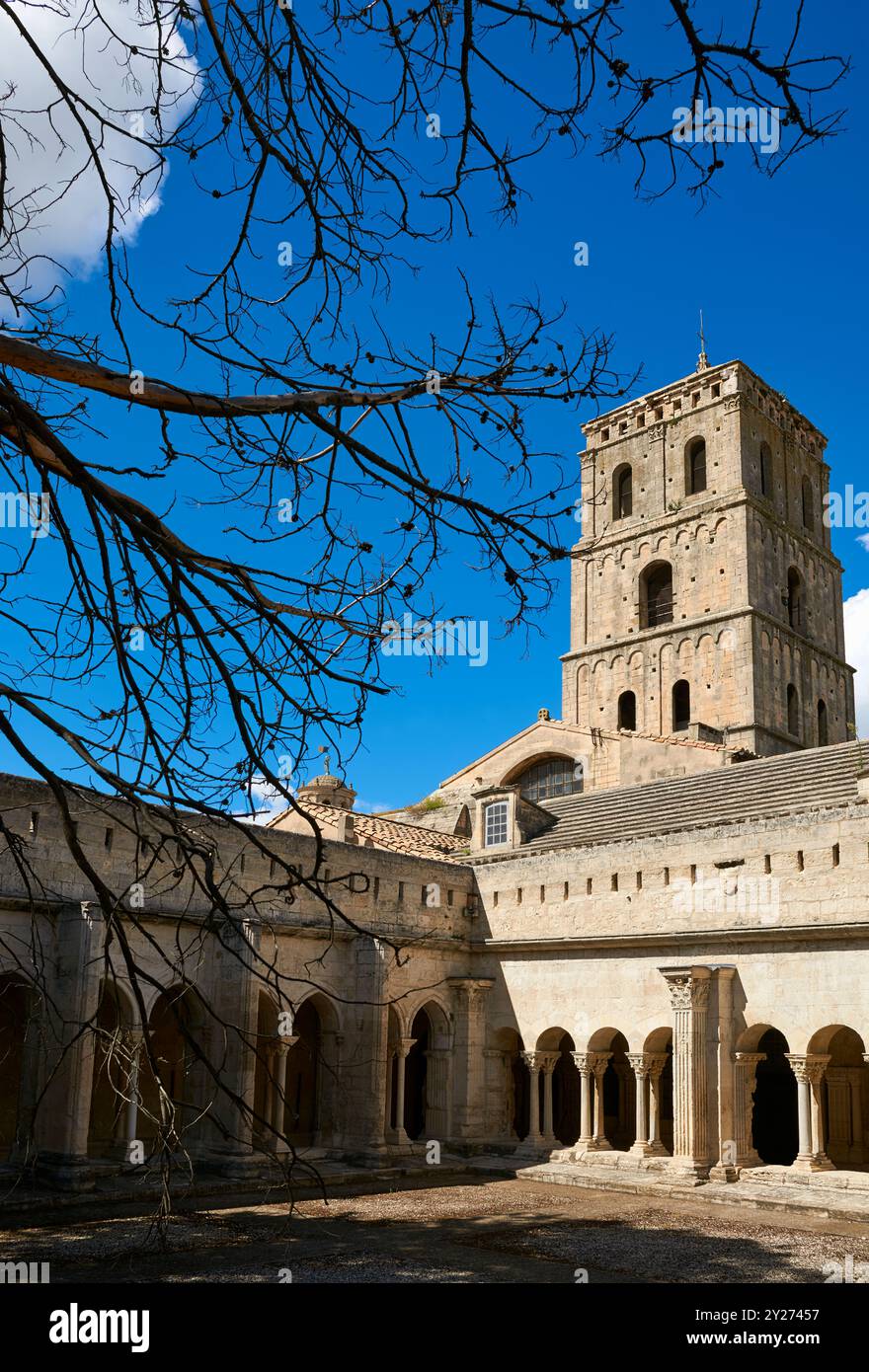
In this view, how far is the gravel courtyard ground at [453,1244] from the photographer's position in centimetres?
1134

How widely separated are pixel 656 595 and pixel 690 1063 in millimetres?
26407

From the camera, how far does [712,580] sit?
133 ft

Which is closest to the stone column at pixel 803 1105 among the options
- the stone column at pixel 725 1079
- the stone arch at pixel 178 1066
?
the stone column at pixel 725 1079

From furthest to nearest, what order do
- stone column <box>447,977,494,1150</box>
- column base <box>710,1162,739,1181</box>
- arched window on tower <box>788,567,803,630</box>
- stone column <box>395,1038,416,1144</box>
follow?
arched window on tower <box>788,567,803,630</box> < stone column <box>447,977,494,1150</box> < stone column <box>395,1038,416,1144</box> < column base <box>710,1162,739,1181</box>

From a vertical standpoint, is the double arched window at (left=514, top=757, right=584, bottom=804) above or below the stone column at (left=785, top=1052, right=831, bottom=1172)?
above

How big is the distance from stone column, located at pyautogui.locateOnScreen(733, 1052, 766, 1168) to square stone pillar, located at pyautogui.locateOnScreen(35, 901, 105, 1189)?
31.7ft

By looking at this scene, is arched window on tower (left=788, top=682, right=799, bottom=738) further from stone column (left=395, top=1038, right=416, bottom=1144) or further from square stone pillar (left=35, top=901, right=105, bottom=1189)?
square stone pillar (left=35, top=901, right=105, bottom=1189)

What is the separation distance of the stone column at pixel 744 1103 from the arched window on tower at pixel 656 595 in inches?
974

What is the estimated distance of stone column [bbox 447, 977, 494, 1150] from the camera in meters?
22.5

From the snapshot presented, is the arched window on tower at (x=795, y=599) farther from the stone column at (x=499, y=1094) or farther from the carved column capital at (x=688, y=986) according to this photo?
the carved column capital at (x=688, y=986)

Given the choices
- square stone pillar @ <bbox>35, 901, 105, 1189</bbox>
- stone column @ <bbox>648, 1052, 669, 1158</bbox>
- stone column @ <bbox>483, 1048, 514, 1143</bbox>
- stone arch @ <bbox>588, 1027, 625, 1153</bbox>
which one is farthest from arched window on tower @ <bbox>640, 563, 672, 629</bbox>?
square stone pillar @ <bbox>35, 901, 105, 1189</bbox>

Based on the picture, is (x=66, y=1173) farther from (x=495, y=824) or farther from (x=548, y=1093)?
(x=495, y=824)
